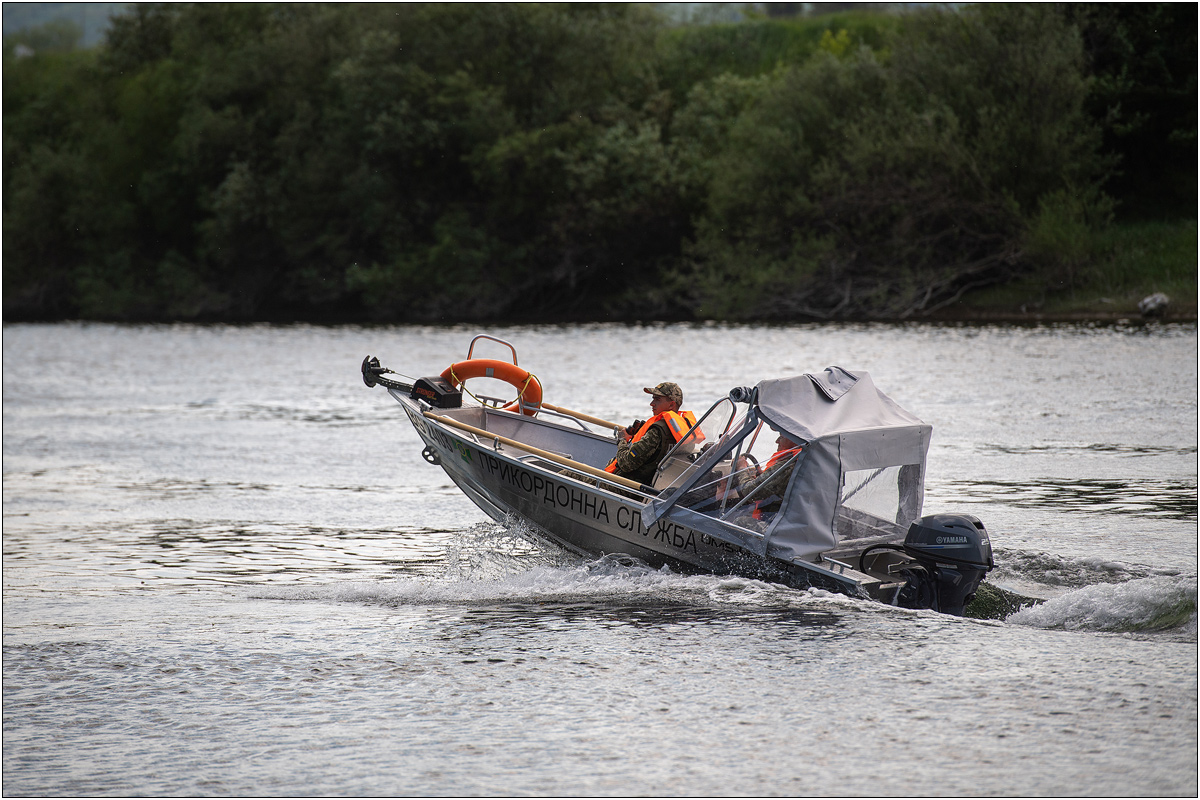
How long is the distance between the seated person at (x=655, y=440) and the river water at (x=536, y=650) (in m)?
0.75

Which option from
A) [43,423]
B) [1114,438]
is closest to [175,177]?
[43,423]

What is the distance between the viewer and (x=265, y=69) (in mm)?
54469

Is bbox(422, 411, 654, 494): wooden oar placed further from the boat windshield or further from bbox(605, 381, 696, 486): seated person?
the boat windshield

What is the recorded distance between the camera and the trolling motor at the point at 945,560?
7.82 metres

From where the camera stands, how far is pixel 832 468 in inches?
321

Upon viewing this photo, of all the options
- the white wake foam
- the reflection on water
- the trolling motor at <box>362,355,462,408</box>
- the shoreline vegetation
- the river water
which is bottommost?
the river water

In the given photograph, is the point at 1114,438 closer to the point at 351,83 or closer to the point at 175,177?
the point at 351,83

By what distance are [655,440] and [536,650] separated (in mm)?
2157

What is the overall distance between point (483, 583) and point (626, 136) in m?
40.3

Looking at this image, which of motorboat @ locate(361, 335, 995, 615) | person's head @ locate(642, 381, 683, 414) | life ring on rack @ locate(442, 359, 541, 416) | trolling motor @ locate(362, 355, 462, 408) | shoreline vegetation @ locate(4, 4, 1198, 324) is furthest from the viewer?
shoreline vegetation @ locate(4, 4, 1198, 324)

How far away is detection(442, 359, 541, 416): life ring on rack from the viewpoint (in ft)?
37.1

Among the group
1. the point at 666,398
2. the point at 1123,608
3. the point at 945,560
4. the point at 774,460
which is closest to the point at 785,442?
the point at 774,460

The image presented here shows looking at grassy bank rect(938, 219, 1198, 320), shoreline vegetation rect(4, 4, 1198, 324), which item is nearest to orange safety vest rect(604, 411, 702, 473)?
grassy bank rect(938, 219, 1198, 320)

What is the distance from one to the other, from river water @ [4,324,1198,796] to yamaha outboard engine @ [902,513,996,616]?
0.66 ft
